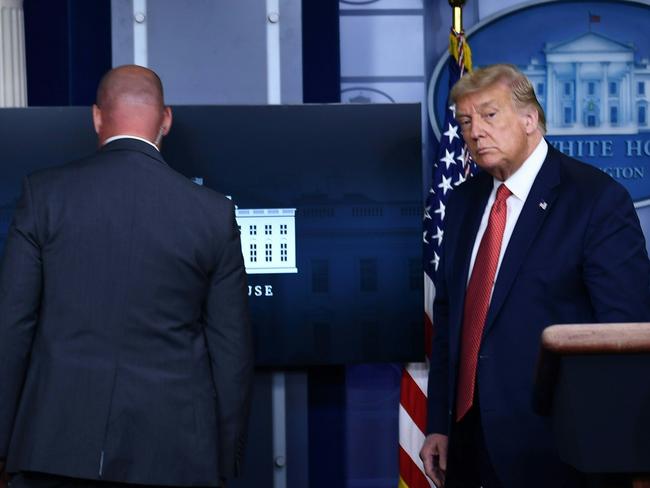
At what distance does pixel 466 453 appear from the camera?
248 cm

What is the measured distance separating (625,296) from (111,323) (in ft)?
3.55

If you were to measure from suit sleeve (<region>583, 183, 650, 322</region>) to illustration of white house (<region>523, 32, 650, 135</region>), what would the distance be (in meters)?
1.74

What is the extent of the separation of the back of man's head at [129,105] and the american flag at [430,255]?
1.37m

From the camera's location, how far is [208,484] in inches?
89.0

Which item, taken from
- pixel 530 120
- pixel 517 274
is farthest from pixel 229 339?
pixel 530 120

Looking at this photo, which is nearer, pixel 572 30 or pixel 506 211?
pixel 506 211

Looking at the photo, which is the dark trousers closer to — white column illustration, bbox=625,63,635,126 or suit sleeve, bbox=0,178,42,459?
suit sleeve, bbox=0,178,42,459

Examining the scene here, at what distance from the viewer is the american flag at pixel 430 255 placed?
3463 millimetres

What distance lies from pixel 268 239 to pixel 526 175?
1143 mm

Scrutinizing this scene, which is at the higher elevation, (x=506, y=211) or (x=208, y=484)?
(x=506, y=211)

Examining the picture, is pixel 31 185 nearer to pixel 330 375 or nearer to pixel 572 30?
pixel 330 375

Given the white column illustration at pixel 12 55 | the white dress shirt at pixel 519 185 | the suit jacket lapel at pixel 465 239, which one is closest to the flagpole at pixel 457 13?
the suit jacket lapel at pixel 465 239

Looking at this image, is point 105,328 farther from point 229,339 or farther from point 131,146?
point 131,146

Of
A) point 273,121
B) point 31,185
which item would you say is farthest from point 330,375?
point 31,185
